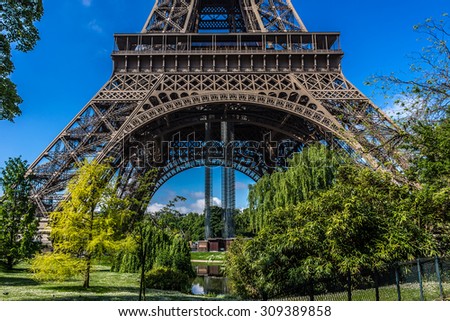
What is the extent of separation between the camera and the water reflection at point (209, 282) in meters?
20.9

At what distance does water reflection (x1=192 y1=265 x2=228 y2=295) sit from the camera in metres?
20.9

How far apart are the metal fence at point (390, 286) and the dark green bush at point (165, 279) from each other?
781cm

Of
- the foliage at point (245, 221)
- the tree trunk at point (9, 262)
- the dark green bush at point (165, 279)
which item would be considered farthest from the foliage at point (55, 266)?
the foliage at point (245, 221)

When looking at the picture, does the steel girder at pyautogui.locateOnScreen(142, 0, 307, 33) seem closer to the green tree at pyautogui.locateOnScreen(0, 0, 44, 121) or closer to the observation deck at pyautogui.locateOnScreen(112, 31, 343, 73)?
the observation deck at pyautogui.locateOnScreen(112, 31, 343, 73)

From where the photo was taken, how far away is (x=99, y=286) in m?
15.3

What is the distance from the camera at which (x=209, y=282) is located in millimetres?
25766

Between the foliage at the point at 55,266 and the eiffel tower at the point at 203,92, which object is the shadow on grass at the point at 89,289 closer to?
the foliage at the point at 55,266

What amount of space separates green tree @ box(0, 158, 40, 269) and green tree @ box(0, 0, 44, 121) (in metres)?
11.5

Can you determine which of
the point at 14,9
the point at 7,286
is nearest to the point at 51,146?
the point at 7,286

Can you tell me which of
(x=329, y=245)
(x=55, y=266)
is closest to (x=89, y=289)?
(x=55, y=266)

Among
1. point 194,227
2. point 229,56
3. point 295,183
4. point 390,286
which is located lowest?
point 390,286

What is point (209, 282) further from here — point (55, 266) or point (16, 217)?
point (55, 266)

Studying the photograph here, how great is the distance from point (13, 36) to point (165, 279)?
12.4m
